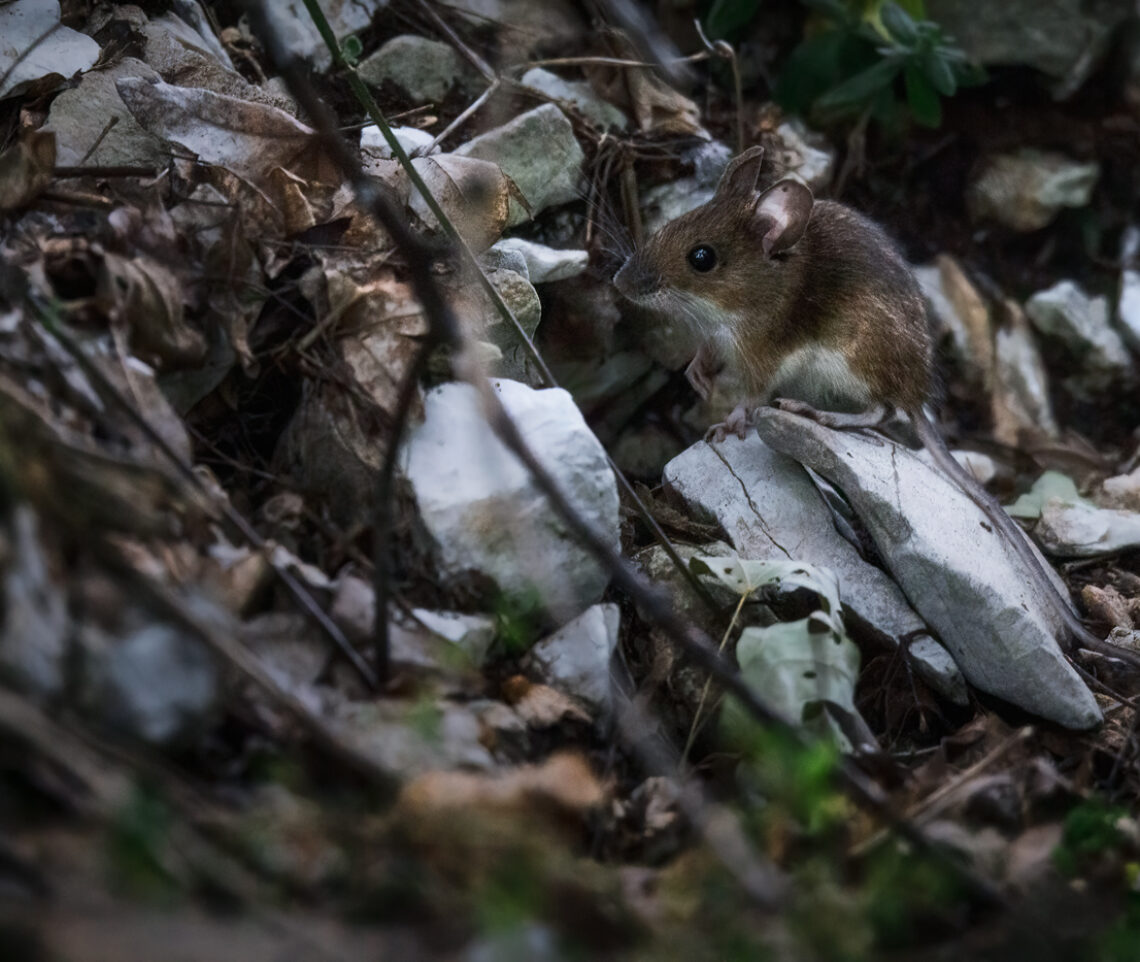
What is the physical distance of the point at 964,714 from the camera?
3.48 m

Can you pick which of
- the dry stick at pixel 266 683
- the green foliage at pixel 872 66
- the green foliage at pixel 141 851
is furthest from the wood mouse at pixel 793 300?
the green foliage at pixel 141 851

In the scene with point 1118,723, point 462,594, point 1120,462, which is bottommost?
point 1120,462

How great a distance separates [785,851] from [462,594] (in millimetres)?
1022

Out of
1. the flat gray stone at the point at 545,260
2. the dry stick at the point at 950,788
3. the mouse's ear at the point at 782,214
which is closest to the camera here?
the dry stick at the point at 950,788

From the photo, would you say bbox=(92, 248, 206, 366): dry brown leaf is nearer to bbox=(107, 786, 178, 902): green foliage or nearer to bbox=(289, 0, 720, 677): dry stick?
bbox=(289, 0, 720, 677): dry stick

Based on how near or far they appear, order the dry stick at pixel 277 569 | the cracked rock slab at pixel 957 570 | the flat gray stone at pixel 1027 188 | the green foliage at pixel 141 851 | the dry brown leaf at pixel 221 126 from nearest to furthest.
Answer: the green foliage at pixel 141 851
the dry stick at pixel 277 569
the cracked rock slab at pixel 957 570
the dry brown leaf at pixel 221 126
the flat gray stone at pixel 1027 188

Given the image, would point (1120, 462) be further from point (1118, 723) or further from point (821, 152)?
point (1118, 723)

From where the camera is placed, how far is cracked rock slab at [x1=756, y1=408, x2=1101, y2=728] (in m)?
3.31

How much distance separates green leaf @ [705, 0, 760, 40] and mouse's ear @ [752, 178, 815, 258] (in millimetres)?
1377

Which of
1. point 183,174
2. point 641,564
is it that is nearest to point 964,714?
point 641,564

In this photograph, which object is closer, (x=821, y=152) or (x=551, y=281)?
(x=551, y=281)

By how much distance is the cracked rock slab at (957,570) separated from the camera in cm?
331

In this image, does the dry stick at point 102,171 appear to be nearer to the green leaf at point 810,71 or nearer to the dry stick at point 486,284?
the dry stick at point 486,284

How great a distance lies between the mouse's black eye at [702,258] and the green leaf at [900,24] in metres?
1.47
